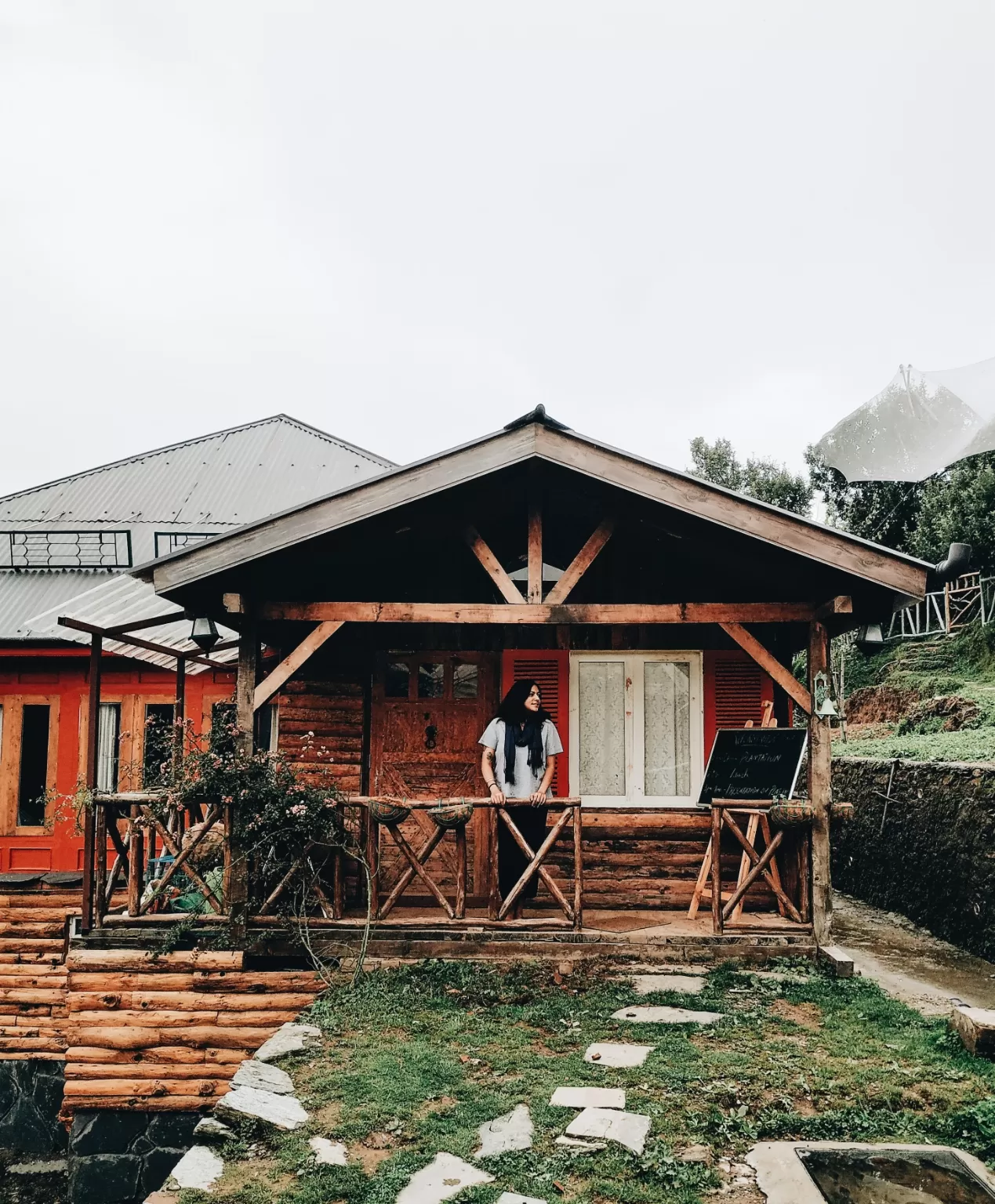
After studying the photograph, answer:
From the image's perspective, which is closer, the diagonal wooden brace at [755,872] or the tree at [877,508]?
the diagonal wooden brace at [755,872]

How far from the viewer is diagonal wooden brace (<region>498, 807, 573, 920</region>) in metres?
7.05

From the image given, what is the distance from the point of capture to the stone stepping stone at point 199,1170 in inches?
159

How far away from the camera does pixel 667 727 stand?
8945 mm

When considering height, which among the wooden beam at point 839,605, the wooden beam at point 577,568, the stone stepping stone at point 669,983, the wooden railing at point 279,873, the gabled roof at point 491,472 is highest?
the gabled roof at point 491,472

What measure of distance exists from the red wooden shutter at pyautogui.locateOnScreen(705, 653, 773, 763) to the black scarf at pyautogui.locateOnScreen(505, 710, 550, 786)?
2.05 m

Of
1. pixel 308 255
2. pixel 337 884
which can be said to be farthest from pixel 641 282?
pixel 337 884

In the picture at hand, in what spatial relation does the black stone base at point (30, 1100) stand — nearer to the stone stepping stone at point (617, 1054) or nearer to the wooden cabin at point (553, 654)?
the wooden cabin at point (553, 654)

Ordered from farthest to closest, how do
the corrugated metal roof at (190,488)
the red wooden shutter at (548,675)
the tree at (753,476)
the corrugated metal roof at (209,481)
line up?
the tree at (753,476) → the corrugated metal roof at (209,481) → the corrugated metal roof at (190,488) → the red wooden shutter at (548,675)

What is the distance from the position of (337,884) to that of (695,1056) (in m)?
3.20

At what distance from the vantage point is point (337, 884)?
24.3 feet

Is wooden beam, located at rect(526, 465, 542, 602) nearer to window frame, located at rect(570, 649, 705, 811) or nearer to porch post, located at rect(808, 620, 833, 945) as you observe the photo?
window frame, located at rect(570, 649, 705, 811)

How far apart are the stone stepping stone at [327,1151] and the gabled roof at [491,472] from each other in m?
4.00

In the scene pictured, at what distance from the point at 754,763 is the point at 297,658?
3.84 meters

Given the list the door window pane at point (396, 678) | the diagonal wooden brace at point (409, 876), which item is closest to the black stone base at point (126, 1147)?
the diagonal wooden brace at point (409, 876)
